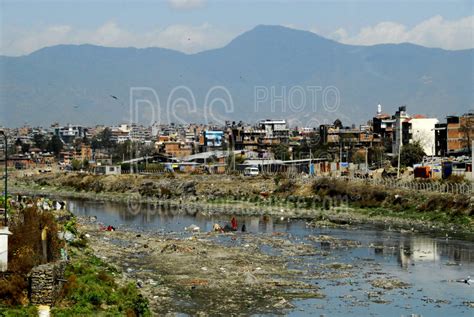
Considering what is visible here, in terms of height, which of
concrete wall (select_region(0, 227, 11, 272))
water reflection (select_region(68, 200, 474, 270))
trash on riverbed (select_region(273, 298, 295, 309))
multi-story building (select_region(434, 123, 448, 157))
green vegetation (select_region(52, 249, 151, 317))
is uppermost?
multi-story building (select_region(434, 123, 448, 157))

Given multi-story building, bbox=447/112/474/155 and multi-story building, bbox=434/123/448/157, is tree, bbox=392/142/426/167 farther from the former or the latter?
multi-story building, bbox=434/123/448/157

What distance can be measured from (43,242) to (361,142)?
82.8m

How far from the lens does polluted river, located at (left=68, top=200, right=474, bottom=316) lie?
2188 cm

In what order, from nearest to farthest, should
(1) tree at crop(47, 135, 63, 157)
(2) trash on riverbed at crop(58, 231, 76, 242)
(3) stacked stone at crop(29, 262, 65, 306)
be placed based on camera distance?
(3) stacked stone at crop(29, 262, 65, 306)
(2) trash on riverbed at crop(58, 231, 76, 242)
(1) tree at crop(47, 135, 63, 157)

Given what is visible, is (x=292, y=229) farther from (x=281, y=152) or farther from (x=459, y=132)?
(x=281, y=152)

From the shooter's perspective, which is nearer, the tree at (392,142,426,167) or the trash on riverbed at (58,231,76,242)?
the trash on riverbed at (58,231,76,242)

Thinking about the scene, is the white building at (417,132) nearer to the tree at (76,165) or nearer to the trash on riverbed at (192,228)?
the trash on riverbed at (192,228)

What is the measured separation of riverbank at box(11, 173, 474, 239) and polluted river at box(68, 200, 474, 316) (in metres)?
3.79

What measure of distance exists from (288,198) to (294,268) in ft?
107

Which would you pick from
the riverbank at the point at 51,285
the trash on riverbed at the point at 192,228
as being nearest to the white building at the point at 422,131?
the trash on riverbed at the point at 192,228

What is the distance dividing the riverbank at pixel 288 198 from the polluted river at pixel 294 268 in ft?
12.4

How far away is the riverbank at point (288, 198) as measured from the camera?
143ft

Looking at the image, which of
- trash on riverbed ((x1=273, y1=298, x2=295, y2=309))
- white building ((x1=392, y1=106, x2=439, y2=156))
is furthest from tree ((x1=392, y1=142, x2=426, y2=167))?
trash on riverbed ((x1=273, y1=298, x2=295, y2=309))

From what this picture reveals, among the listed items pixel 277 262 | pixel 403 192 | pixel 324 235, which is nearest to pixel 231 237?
pixel 324 235
